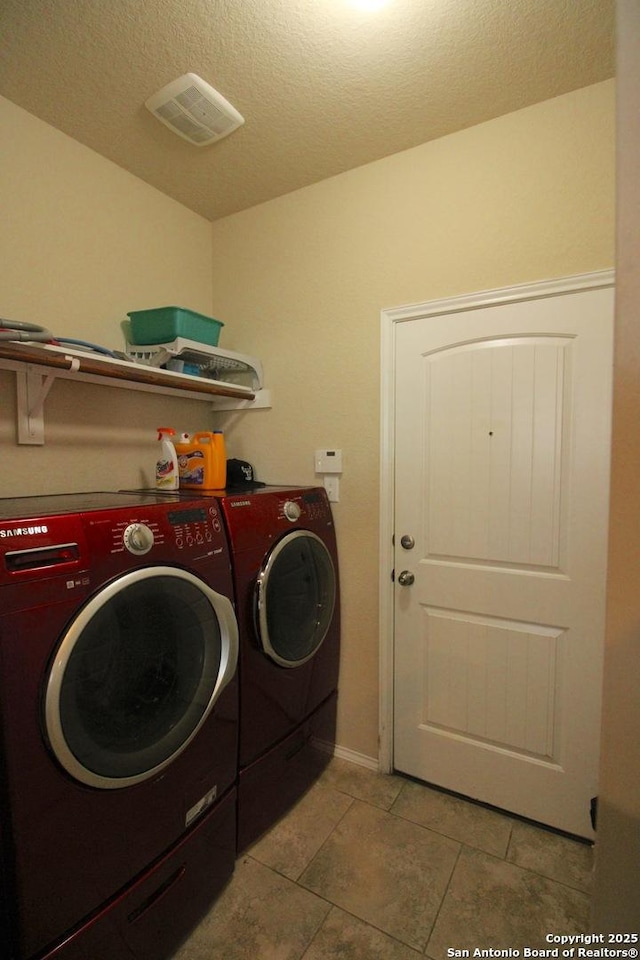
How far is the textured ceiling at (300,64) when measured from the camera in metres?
1.15

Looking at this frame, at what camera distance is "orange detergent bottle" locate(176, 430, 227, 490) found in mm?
1688

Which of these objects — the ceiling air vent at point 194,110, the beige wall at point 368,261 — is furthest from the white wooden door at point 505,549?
the ceiling air vent at point 194,110

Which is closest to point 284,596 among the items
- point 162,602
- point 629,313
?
point 162,602

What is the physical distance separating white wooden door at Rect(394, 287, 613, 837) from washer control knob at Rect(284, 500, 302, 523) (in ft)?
1.49

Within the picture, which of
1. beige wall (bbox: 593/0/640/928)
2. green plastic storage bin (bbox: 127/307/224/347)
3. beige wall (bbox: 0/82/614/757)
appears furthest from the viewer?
green plastic storage bin (bbox: 127/307/224/347)

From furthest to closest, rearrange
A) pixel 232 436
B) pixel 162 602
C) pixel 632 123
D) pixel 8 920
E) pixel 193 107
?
pixel 232 436 < pixel 193 107 < pixel 162 602 < pixel 8 920 < pixel 632 123

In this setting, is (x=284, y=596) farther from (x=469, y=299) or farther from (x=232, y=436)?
(x=469, y=299)

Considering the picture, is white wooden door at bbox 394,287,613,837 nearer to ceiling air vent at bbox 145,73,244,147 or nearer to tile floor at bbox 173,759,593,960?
tile floor at bbox 173,759,593,960

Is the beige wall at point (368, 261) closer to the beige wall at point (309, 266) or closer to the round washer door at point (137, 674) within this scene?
the beige wall at point (309, 266)

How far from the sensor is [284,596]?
148cm

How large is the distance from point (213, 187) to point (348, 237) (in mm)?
706

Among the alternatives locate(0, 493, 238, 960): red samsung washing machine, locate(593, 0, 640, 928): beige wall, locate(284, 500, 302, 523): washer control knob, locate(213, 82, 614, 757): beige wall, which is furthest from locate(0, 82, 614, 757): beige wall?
locate(593, 0, 640, 928): beige wall

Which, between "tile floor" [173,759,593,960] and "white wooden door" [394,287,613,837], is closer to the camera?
"tile floor" [173,759,593,960]

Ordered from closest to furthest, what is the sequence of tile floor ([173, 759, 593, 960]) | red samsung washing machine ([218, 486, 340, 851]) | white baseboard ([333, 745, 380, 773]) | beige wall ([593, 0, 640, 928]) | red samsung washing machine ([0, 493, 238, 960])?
1. beige wall ([593, 0, 640, 928])
2. red samsung washing machine ([0, 493, 238, 960])
3. tile floor ([173, 759, 593, 960])
4. red samsung washing machine ([218, 486, 340, 851])
5. white baseboard ([333, 745, 380, 773])
